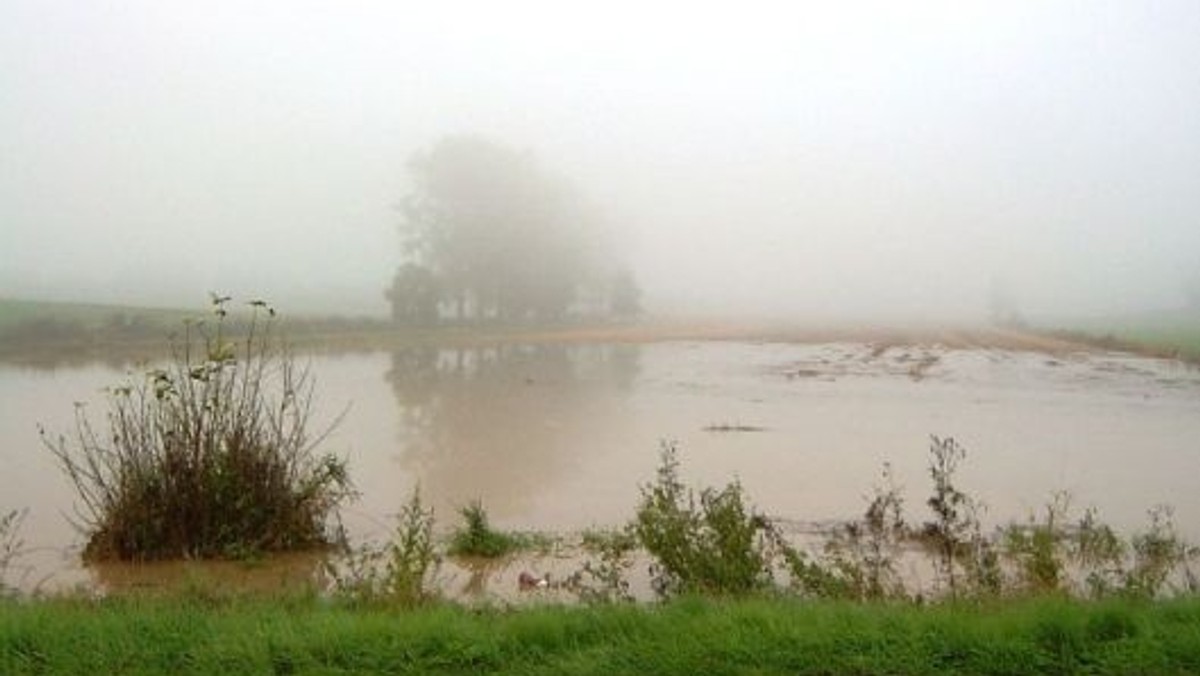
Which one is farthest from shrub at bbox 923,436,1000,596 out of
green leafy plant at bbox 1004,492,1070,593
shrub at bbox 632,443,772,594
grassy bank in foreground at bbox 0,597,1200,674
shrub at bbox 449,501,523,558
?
shrub at bbox 449,501,523,558

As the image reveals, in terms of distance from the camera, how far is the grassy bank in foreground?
18.0ft

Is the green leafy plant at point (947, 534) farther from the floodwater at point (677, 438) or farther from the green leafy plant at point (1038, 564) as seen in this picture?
the floodwater at point (677, 438)

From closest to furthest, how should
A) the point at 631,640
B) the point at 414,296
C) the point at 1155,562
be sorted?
the point at 631,640
the point at 1155,562
the point at 414,296

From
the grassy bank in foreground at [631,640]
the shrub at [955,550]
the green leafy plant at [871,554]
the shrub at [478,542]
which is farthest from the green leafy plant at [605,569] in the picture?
the shrub at [955,550]

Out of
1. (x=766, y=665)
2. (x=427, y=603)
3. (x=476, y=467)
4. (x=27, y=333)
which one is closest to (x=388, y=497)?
(x=476, y=467)

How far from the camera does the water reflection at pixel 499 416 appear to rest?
13.5 metres

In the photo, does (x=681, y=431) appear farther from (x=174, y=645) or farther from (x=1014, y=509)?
(x=174, y=645)

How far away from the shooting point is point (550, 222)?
6756 centimetres

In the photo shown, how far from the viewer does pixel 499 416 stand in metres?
20.1

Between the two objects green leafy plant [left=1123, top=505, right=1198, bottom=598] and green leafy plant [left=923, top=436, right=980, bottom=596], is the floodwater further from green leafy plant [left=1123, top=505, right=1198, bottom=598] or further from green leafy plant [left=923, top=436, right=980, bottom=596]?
green leafy plant [left=923, top=436, right=980, bottom=596]

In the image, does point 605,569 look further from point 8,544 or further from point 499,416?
point 499,416

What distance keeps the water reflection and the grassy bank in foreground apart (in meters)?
5.56

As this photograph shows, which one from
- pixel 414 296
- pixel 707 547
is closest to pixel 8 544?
pixel 707 547

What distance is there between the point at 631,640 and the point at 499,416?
1445 cm
